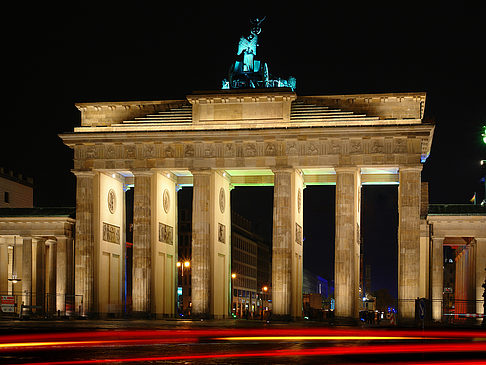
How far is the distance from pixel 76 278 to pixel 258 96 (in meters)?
20.3

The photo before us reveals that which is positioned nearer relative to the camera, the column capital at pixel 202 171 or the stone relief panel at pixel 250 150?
the stone relief panel at pixel 250 150

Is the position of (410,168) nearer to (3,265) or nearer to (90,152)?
(90,152)

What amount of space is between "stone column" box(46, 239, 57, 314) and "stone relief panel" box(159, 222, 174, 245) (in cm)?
1220

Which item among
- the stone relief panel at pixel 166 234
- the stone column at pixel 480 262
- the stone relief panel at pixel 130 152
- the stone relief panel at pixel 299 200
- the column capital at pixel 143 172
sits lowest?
the stone column at pixel 480 262

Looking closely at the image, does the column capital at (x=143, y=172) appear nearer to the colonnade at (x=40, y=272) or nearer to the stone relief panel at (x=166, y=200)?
the stone relief panel at (x=166, y=200)

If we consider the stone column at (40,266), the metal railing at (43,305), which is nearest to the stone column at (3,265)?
the metal railing at (43,305)

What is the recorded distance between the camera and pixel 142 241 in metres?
68.4

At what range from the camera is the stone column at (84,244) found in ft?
225

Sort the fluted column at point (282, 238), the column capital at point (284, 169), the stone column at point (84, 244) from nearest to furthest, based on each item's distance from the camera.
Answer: the fluted column at point (282, 238), the column capital at point (284, 169), the stone column at point (84, 244)

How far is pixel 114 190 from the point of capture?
72.9 metres

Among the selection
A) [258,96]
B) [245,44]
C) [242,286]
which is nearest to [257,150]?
[258,96]

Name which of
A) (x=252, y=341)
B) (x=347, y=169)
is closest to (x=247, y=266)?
(x=347, y=169)

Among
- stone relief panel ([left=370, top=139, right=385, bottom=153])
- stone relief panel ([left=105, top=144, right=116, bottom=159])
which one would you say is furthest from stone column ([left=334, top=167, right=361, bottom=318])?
stone relief panel ([left=105, top=144, right=116, bottom=159])

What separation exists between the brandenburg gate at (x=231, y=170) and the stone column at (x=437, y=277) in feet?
2.81
